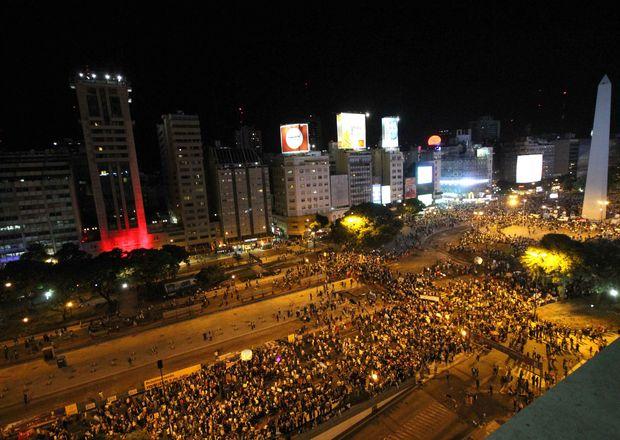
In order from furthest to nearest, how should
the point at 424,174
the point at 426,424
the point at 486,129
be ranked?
the point at 486,129 → the point at 424,174 → the point at 426,424

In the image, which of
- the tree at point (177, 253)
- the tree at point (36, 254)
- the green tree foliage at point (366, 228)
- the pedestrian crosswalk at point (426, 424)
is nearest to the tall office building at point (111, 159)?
the tree at point (36, 254)

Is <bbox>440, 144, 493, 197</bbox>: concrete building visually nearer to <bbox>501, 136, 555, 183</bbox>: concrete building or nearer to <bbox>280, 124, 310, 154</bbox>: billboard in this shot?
<bbox>501, 136, 555, 183</bbox>: concrete building

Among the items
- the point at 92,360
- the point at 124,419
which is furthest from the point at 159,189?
the point at 124,419

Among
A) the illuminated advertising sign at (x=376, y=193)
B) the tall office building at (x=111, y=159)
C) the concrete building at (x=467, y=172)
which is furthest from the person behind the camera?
the concrete building at (x=467, y=172)

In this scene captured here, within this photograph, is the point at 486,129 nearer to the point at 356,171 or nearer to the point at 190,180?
the point at 356,171

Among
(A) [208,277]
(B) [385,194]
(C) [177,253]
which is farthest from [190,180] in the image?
(B) [385,194]

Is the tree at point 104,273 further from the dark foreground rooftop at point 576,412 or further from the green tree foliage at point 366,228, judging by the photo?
the dark foreground rooftop at point 576,412
